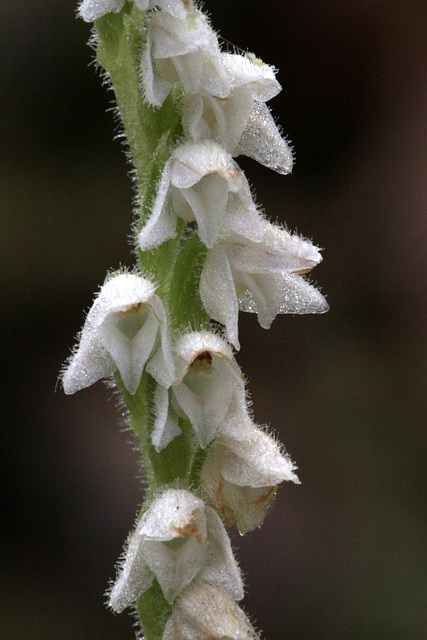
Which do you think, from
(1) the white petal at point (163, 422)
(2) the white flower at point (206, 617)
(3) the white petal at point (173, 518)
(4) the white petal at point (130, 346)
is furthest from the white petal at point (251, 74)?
(2) the white flower at point (206, 617)

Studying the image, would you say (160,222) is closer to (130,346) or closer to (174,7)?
(130,346)

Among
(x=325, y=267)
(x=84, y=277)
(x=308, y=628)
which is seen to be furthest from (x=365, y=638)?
(x=84, y=277)

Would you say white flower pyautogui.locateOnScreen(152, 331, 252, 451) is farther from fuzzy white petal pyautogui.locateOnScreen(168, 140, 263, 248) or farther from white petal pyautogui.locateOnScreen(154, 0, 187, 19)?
white petal pyautogui.locateOnScreen(154, 0, 187, 19)

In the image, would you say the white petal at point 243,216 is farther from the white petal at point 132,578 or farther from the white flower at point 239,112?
the white petal at point 132,578

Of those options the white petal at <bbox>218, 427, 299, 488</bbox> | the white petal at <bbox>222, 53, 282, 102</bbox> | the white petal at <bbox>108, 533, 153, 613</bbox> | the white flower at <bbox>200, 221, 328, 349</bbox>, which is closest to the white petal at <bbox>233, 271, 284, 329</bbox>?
the white flower at <bbox>200, 221, 328, 349</bbox>

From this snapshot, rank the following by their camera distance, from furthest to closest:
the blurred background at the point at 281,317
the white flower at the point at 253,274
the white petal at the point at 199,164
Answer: the blurred background at the point at 281,317 < the white flower at the point at 253,274 < the white petal at the point at 199,164

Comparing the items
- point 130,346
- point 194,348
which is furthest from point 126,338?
point 194,348
